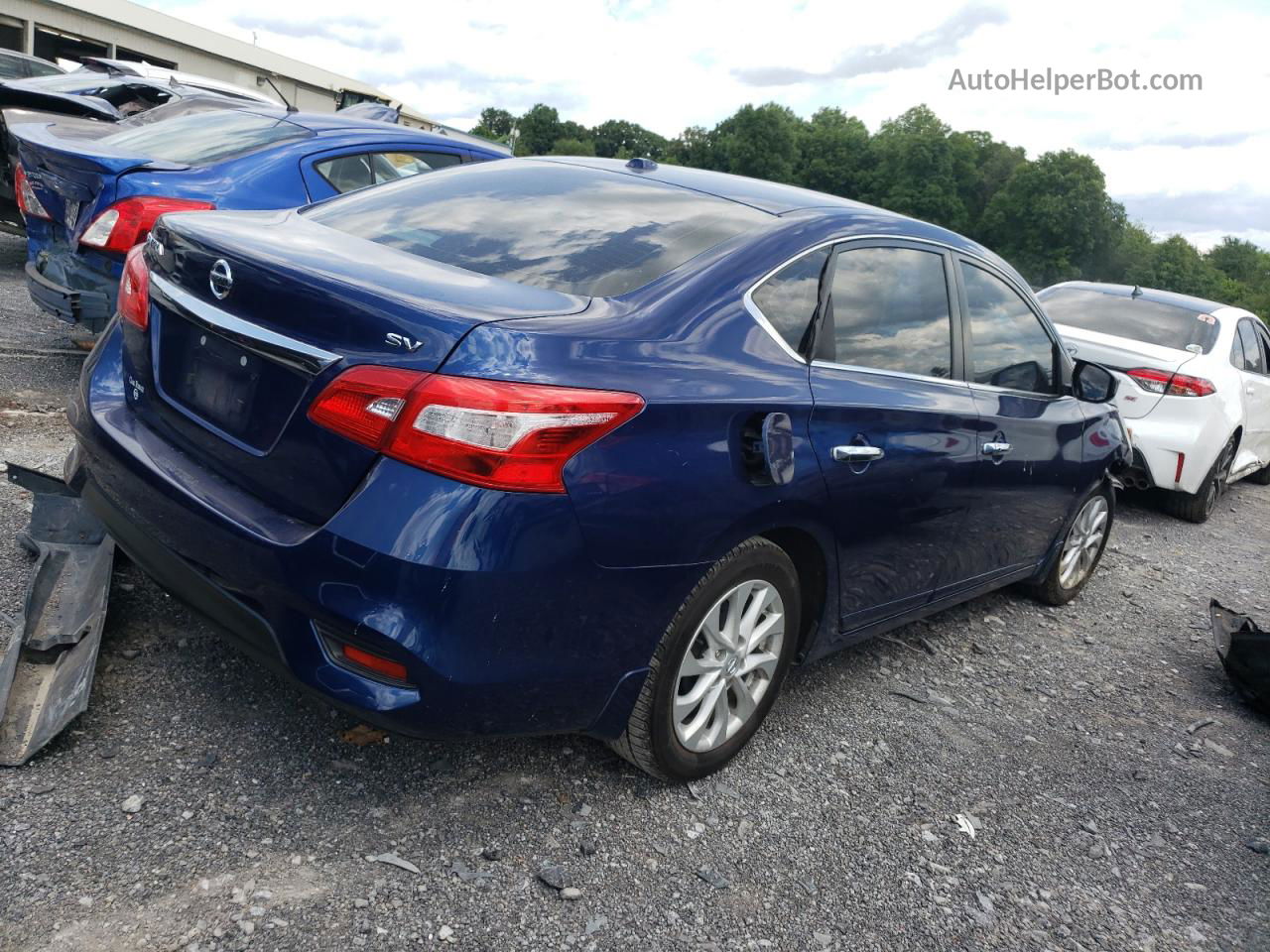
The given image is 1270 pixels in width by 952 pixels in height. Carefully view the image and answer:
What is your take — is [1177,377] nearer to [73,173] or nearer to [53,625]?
[73,173]

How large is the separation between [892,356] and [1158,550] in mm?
4488

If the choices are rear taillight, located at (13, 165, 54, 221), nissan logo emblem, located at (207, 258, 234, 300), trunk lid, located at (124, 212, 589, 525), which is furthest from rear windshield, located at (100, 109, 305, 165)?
nissan logo emblem, located at (207, 258, 234, 300)

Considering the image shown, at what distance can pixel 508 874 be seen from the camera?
2.53 metres

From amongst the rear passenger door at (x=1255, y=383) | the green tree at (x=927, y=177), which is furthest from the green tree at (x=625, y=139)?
the rear passenger door at (x=1255, y=383)

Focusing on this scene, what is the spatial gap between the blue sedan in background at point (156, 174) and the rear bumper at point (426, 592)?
2.64m

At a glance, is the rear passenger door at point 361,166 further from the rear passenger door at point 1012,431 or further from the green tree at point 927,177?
the green tree at point 927,177

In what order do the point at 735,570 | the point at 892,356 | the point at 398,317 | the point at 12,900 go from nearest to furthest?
the point at 12,900 → the point at 398,317 → the point at 735,570 → the point at 892,356

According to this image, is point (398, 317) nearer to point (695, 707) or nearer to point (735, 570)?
point (735, 570)

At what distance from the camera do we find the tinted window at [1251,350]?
8.27 meters

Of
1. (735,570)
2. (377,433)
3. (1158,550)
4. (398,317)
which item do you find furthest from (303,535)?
(1158,550)

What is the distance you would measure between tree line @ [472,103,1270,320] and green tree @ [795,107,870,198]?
0.11 m

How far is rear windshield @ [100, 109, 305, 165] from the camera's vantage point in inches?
223

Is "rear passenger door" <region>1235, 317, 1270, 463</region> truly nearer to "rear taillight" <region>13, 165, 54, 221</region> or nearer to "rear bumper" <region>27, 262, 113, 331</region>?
"rear bumper" <region>27, 262, 113, 331</region>

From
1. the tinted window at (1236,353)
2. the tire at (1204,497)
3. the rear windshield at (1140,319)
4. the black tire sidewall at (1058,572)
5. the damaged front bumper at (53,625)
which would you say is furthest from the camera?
the tinted window at (1236,353)
